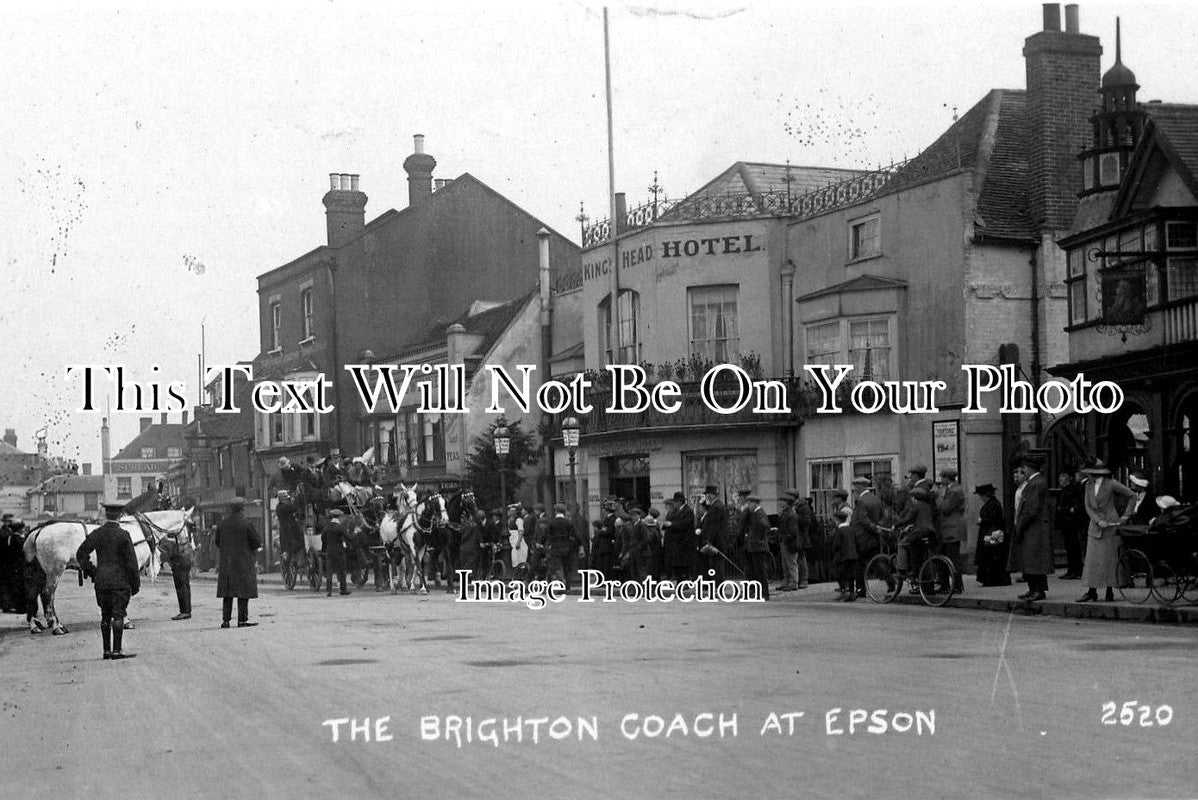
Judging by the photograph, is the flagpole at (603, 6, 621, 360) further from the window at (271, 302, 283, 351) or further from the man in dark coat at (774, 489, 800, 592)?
the window at (271, 302, 283, 351)

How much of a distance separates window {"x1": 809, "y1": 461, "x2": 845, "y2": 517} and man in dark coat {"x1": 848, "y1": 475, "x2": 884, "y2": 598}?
1007cm

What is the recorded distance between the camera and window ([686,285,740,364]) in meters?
35.7

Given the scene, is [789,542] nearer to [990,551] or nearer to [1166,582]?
[990,551]

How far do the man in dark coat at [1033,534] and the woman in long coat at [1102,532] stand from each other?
0.59 m

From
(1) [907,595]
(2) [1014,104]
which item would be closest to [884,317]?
(2) [1014,104]

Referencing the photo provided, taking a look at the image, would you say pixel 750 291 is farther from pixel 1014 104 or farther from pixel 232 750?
pixel 232 750

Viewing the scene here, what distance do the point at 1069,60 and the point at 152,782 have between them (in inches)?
1086

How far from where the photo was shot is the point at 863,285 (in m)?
32.1

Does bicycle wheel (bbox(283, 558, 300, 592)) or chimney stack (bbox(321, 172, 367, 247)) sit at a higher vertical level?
chimney stack (bbox(321, 172, 367, 247))

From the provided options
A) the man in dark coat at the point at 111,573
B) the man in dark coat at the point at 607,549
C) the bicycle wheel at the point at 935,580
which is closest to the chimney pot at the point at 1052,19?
the man in dark coat at the point at 607,549

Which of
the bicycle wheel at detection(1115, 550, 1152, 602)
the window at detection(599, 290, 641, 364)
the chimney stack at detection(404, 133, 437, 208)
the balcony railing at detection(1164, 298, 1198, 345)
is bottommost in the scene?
the bicycle wheel at detection(1115, 550, 1152, 602)

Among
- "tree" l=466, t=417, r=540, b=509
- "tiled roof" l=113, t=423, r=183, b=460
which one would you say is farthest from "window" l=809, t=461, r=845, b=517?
"tiled roof" l=113, t=423, r=183, b=460

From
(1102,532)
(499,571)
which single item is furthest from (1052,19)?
(1102,532)

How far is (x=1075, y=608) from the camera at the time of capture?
18562mm
